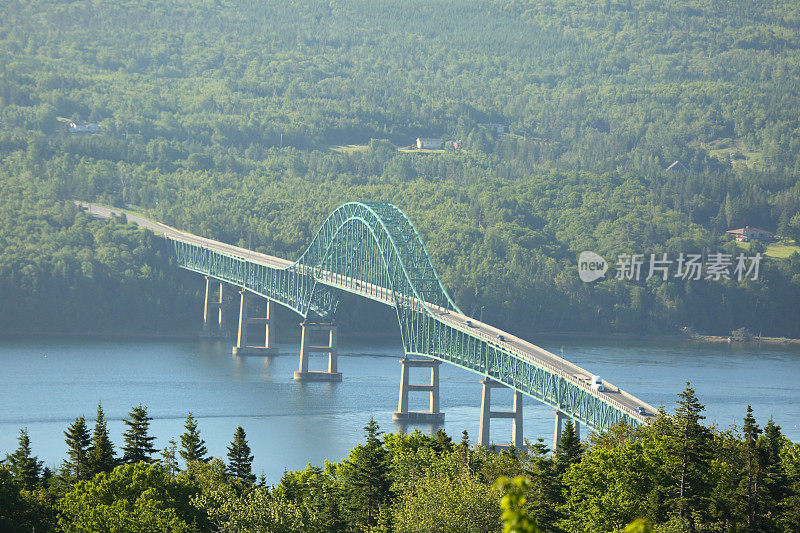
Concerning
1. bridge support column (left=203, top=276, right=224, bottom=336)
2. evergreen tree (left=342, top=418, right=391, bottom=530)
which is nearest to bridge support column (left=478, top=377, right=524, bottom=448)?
evergreen tree (left=342, top=418, right=391, bottom=530)

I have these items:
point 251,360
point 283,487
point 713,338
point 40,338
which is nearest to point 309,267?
point 251,360

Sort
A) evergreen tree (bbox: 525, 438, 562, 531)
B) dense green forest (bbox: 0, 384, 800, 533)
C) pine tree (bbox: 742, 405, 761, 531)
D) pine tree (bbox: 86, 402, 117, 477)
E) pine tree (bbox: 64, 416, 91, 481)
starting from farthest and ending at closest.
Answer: pine tree (bbox: 64, 416, 91, 481) → pine tree (bbox: 86, 402, 117, 477) → evergreen tree (bbox: 525, 438, 562, 531) → pine tree (bbox: 742, 405, 761, 531) → dense green forest (bbox: 0, 384, 800, 533)

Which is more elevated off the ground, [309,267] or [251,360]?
[309,267]

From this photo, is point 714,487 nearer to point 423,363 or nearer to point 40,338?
point 423,363

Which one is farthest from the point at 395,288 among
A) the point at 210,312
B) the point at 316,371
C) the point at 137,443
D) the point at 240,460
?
the point at 137,443

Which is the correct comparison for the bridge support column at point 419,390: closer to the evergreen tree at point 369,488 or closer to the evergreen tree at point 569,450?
the evergreen tree at point 569,450
